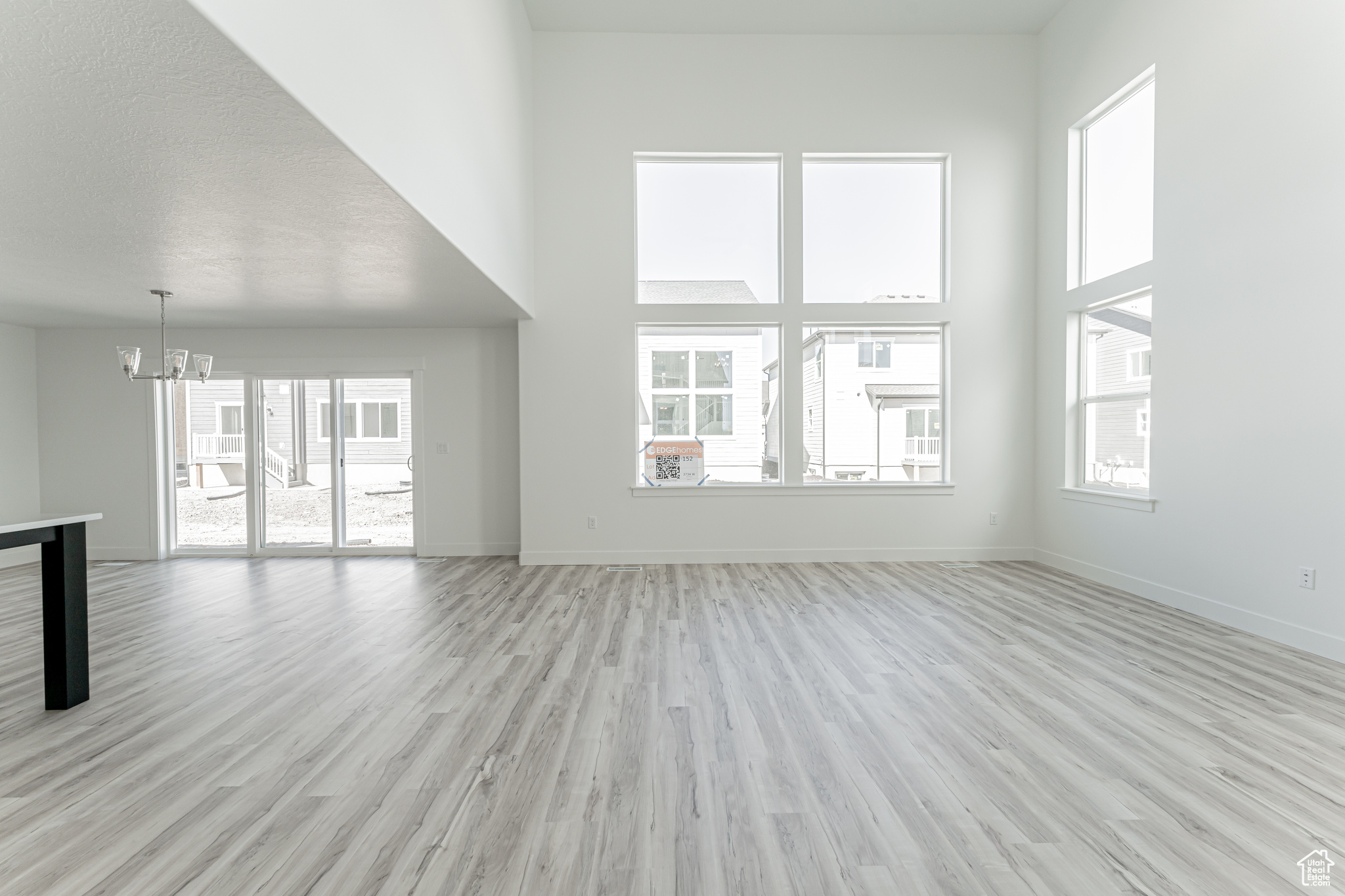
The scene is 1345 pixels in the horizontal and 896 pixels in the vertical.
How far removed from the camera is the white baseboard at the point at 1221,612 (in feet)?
12.2

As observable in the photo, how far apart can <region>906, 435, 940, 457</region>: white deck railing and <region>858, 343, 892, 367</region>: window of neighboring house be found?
83cm

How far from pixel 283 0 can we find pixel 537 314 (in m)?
4.42

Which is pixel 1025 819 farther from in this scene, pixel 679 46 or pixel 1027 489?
pixel 679 46

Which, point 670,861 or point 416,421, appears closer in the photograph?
point 670,861

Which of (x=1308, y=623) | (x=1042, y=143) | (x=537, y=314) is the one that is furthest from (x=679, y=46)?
(x=1308, y=623)

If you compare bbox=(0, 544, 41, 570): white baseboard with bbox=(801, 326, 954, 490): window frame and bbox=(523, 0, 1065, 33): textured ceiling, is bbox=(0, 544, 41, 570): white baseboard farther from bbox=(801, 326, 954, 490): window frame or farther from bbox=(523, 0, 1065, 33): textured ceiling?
bbox=(801, 326, 954, 490): window frame

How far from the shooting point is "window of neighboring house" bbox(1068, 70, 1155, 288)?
5.20 m

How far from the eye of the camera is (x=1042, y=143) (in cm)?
643

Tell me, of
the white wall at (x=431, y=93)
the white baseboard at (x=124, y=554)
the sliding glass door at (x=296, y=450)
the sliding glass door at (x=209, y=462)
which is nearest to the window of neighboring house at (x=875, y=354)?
the white wall at (x=431, y=93)

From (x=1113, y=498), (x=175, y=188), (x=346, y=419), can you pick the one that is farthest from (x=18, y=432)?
(x=1113, y=498)

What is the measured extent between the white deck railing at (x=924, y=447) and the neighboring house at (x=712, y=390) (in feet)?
5.01

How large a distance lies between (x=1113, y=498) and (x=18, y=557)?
34.4 ft

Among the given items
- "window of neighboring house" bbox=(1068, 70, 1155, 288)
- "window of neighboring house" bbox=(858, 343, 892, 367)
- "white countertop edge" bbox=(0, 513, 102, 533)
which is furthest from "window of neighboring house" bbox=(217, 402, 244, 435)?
"window of neighboring house" bbox=(1068, 70, 1155, 288)

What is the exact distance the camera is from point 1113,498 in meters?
5.42
